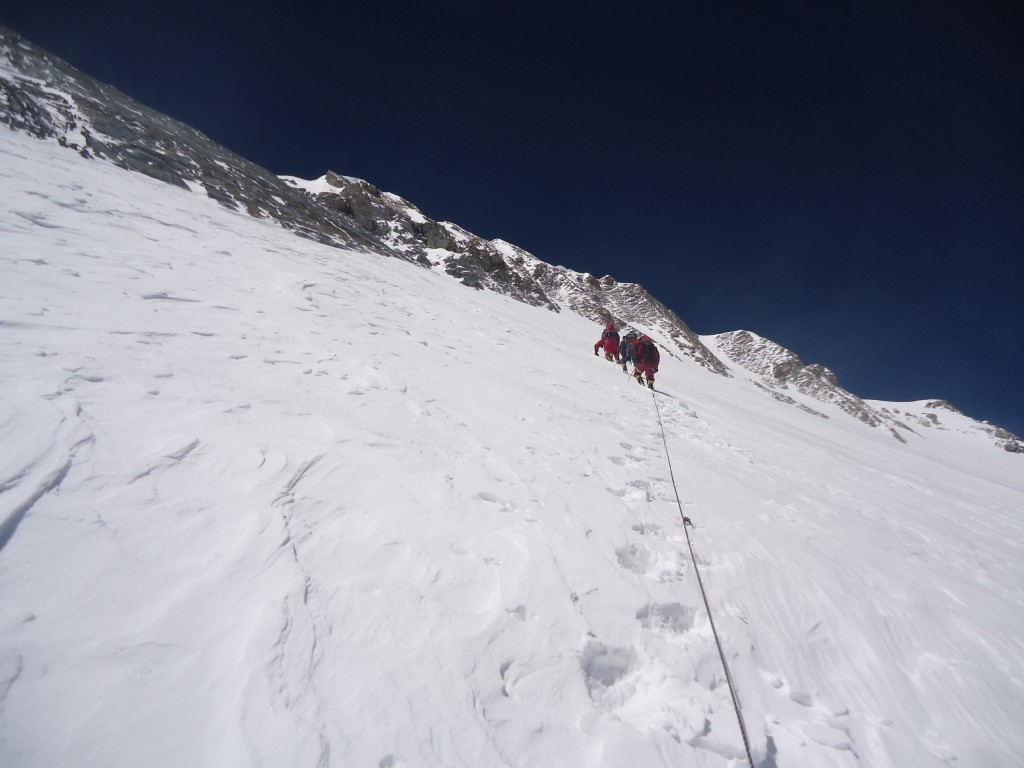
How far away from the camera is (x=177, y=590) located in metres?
2.04

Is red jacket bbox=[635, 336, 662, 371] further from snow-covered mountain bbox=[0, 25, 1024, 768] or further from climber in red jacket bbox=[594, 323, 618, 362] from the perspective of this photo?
snow-covered mountain bbox=[0, 25, 1024, 768]

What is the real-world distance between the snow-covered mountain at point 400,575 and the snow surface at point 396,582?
17 millimetres

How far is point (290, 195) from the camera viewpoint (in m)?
29.2

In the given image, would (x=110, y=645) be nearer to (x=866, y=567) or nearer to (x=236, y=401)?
(x=236, y=401)

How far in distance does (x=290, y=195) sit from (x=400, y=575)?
3504 centimetres

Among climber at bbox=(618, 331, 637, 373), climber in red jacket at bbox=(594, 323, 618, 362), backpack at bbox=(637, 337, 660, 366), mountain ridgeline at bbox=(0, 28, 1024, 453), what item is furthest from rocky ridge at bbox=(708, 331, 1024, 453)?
backpack at bbox=(637, 337, 660, 366)

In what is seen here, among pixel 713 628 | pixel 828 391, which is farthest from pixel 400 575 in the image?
pixel 828 391

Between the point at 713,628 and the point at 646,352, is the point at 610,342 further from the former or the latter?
the point at 713,628

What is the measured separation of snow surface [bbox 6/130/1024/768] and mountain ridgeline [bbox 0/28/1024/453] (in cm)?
1526

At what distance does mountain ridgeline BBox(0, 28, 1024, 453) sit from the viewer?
16.6 m

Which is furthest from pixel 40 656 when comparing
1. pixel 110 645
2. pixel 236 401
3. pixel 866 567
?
pixel 866 567

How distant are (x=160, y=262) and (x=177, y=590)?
744 cm

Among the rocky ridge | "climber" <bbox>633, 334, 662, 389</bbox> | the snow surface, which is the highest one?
the rocky ridge

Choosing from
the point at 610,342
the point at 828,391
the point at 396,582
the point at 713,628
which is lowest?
the point at 396,582
